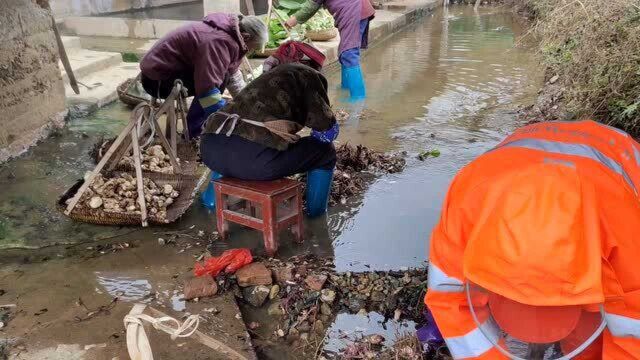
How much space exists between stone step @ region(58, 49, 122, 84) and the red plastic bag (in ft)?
18.0

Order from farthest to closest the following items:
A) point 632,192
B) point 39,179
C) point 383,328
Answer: point 39,179 → point 383,328 → point 632,192

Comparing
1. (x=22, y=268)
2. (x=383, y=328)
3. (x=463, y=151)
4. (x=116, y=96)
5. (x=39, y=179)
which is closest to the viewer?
(x=383, y=328)

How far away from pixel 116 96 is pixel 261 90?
14.6ft

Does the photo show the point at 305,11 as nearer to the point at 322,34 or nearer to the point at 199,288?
the point at 322,34

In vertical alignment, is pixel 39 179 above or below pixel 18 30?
below

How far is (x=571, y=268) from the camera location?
69.7 inches

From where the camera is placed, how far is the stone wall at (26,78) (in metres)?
5.46

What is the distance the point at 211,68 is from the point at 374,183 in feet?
6.18

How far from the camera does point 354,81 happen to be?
800cm

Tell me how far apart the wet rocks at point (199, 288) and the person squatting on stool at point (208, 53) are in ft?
6.71

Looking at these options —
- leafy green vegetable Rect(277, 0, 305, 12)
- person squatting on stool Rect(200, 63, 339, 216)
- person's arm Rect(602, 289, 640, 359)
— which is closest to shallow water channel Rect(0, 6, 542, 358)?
person squatting on stool Rect(200, 63, 339, 216)

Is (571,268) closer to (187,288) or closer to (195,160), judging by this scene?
(187,288)

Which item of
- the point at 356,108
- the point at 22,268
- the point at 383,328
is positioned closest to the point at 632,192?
the point at 383,328

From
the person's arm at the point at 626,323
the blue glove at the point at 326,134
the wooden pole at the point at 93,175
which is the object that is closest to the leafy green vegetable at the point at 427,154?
the blue glove at the point at 326,134
